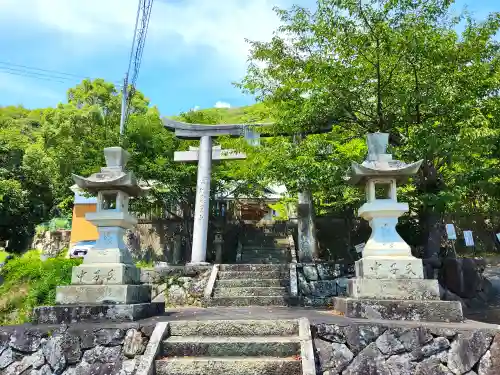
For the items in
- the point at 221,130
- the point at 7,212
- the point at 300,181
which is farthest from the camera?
the point at 7,212

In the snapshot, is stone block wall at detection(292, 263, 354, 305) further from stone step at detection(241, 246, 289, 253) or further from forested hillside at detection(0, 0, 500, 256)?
stone step at detection(241, 246, 289, 253)

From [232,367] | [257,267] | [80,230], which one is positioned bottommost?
[232,367]

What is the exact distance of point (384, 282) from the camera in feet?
19.4

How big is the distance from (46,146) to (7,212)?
745 cm

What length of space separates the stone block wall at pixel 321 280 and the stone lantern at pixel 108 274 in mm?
4539

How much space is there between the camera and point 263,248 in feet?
53.8

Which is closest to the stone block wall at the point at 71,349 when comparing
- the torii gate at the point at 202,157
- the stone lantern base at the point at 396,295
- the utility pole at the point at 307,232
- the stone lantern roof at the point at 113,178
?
the stone lantern roof at the point at 113,178

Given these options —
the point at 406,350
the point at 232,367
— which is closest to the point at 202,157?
the point at 232,367

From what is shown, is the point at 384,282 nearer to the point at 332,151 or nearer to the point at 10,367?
the point at 332,151

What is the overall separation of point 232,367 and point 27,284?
31.2ft

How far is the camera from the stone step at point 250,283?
10.4m

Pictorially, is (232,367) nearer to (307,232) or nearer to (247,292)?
(247,292)

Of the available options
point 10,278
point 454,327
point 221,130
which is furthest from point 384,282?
point 10,278

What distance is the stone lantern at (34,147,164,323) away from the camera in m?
5.75
